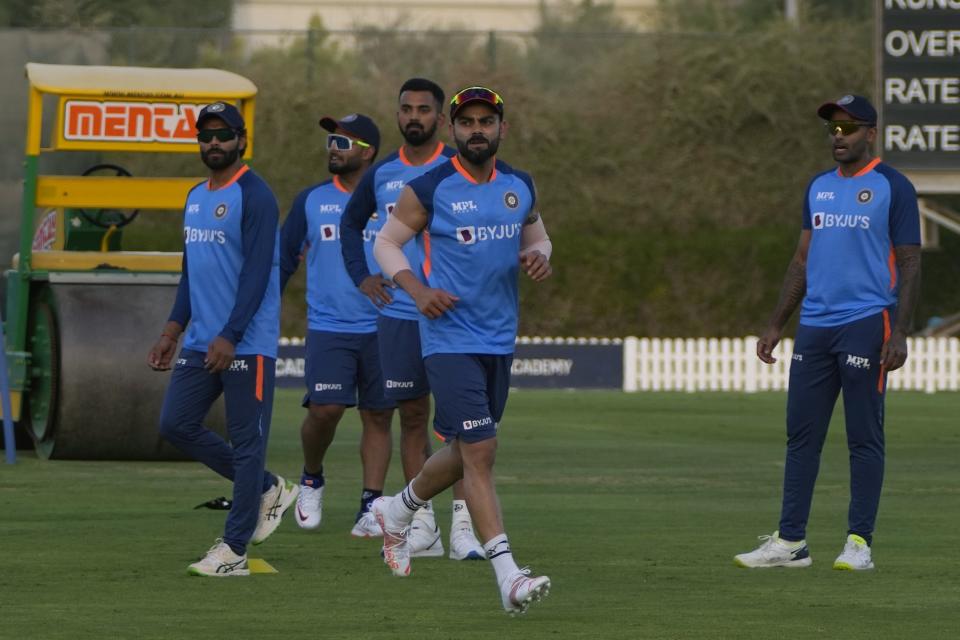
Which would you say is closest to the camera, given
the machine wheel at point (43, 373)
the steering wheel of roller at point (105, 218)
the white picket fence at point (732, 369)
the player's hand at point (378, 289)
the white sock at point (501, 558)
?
the white sock at point (501, 558)

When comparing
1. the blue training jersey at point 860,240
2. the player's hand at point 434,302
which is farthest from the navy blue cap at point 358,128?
the player's hand at point 434,302

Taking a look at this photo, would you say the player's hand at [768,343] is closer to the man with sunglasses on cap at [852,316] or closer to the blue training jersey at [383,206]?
the man with sunglasses on cap at [852,316]

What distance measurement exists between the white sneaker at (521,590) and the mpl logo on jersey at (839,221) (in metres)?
2.70

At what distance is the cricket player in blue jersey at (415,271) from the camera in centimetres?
1005

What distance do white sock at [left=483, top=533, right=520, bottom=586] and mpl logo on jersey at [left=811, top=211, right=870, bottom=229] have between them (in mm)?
2570

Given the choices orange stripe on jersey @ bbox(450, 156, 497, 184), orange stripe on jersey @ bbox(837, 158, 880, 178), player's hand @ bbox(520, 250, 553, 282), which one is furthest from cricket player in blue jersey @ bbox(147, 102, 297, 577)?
orange stripe on jersey @ bbox(837, 158, 880, 178)

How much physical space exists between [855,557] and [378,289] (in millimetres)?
2573

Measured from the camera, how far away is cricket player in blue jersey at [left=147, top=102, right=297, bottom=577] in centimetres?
923

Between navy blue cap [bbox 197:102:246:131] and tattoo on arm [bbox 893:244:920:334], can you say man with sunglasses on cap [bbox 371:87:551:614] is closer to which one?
navy blue cap [bbox 197:102:246:131]

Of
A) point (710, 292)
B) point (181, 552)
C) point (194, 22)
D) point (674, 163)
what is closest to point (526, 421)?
point (181, 552)

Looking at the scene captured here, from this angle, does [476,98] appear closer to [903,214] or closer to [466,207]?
[466,207]

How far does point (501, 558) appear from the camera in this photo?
8055 millimetres

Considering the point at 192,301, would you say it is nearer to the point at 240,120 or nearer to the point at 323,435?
the point at 240,120

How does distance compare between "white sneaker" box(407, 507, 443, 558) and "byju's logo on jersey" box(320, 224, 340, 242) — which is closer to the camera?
"white sneaker" box(407, 507, 443, 558)
